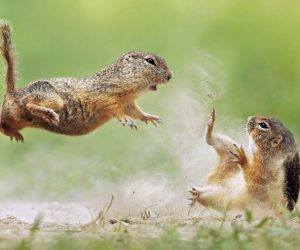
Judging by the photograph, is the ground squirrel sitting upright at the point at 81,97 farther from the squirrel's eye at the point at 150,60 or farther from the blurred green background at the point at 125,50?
the blurred green background at the point at 125,50

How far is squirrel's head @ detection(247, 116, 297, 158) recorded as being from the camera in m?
9.48

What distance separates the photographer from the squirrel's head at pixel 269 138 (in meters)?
9.48

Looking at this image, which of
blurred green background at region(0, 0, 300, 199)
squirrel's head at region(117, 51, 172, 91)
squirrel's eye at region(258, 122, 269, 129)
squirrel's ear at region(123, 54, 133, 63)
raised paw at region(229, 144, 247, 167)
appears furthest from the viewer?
blurred green background at region(0, 0, 300, 199)

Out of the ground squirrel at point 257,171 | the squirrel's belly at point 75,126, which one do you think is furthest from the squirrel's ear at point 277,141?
the squirrel's belly at point 75,126

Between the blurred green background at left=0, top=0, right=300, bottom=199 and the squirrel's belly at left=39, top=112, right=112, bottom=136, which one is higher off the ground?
the blurred green background at left=0, top=0, right=300, bottom=199

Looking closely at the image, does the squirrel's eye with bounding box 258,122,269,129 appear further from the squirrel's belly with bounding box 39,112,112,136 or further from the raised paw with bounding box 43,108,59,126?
the raised paw with bounding box 43,108,59,126

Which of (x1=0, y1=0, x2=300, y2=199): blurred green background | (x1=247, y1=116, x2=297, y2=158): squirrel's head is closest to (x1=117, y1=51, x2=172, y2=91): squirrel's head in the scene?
(x1=247, y1=116, x2=297, y2=158): squirrel's head

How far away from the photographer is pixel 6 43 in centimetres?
960

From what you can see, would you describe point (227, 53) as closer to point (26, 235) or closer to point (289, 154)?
point (289, 154)

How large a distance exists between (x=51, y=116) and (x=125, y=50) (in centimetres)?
781

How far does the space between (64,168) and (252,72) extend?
3.56 m

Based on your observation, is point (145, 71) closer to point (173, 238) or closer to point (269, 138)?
point (269, 138)

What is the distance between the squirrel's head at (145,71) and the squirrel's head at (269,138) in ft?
3.32

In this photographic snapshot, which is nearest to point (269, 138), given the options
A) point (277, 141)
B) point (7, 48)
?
point (277, 141)
